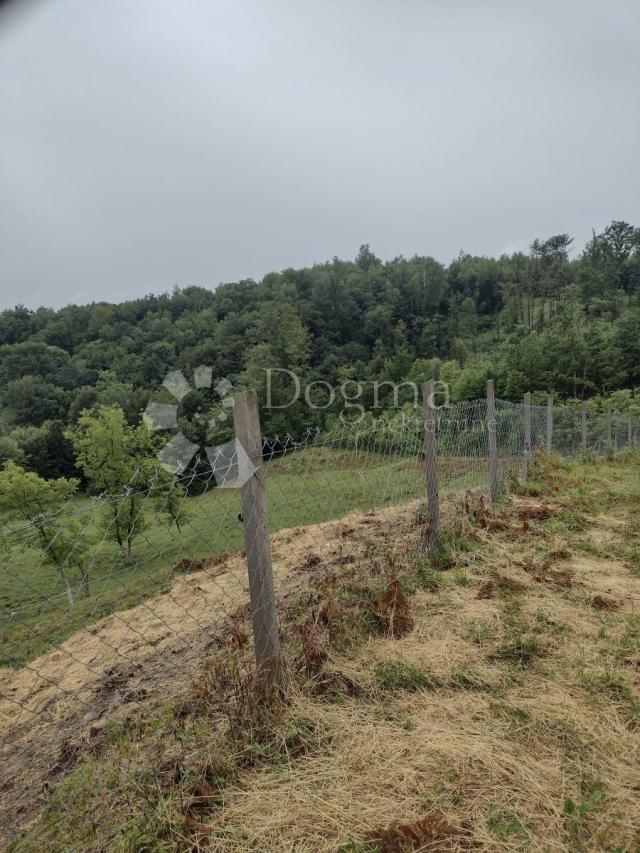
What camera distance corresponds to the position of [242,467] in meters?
1.95

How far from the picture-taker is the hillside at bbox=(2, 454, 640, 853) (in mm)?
1531

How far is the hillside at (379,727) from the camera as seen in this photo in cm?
153

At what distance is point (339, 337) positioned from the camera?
202ft

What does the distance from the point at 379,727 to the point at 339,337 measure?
6098 cm

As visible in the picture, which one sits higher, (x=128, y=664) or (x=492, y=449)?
(x=492, y=449)

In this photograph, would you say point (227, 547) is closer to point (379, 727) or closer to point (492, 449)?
point (379, 727)

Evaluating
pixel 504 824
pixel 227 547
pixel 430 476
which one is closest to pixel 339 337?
pixel 227 547

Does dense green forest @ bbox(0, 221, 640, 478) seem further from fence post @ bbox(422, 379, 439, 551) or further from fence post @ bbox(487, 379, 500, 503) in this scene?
fence post @ bbox(422, 379, 439, 551)

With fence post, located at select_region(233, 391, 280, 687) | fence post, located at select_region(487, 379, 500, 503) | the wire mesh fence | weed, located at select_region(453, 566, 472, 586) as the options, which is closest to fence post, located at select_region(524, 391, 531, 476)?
the wire mesh fence

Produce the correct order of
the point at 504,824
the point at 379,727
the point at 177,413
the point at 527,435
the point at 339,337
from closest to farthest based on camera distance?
the point at 504,824, the point at 379,727, the point at 527,435, the point at 177,413, the point at 339,337

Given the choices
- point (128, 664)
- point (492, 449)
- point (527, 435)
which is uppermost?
point (492, 449)

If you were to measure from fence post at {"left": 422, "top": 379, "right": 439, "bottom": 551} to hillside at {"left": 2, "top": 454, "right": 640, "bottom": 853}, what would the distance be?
16 cm

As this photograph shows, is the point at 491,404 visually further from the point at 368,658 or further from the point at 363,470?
the point at 368,658

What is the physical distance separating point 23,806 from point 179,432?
1618 inches
